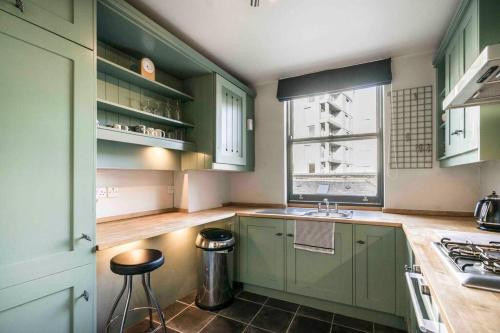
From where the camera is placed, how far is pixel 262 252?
8.36 feet

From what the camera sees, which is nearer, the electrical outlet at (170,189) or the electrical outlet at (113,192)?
the electrical outlet at (113,192)

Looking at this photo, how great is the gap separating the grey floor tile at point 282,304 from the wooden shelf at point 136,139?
1.76 metres

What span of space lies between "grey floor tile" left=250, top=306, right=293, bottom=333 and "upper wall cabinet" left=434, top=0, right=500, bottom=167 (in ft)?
6.12

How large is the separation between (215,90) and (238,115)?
52 cm

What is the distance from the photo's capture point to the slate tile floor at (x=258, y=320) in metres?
1.98

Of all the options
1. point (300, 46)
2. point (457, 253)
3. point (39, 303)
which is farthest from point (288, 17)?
point (39, 303)

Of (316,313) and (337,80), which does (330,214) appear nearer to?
(316,313)

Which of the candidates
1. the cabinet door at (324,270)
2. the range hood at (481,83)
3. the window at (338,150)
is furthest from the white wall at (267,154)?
the range hood at (481,83)

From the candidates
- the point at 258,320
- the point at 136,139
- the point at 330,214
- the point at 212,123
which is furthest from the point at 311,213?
the point at 136,139

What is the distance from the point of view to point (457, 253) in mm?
1121

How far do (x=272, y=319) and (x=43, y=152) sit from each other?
2.10 m

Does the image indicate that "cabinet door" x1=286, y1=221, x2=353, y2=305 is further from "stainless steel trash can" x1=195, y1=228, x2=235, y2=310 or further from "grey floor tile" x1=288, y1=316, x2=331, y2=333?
"stainless steel trash can" x1=195, y1=228, x2=235, y2=310

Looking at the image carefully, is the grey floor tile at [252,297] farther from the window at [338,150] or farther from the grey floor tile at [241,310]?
the window at [338,150]

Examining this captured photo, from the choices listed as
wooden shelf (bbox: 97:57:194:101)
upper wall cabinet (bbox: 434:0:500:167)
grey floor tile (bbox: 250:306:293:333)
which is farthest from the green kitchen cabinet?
upper wall cabinet (bbox: 434:0:500:167)
